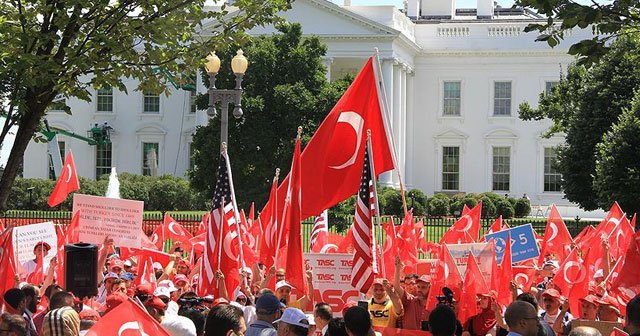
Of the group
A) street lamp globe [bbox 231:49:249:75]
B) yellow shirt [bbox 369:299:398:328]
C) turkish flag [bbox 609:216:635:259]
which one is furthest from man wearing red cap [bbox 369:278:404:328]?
street lamp globe [bbox 231:49:249:75]

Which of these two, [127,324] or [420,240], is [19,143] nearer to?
[127,324]

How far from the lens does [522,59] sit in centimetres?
6156

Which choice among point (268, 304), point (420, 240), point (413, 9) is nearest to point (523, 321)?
point (268, 304)

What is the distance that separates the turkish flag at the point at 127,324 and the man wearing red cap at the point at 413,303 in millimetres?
3415

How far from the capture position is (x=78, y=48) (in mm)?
10125

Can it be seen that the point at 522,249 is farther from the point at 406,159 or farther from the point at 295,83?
the point at 406,159

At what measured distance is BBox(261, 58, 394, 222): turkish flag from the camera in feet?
40.0

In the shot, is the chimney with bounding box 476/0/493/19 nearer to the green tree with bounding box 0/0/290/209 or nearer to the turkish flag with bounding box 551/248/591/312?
the turkish flag with bounding box 551/248/591/312

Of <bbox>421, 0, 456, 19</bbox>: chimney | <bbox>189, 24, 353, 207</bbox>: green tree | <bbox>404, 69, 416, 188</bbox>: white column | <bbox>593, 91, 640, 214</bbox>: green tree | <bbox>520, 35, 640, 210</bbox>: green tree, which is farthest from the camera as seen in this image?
<bbox>421, 0, 456, 19</bbox>: chimney

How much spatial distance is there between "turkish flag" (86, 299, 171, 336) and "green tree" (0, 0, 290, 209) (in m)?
3.68

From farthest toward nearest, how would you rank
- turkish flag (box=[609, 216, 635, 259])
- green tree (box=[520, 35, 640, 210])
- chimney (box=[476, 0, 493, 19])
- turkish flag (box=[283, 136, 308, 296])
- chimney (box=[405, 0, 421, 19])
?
chimney (box=[476, 0, 493, 19]) → chimney (box=[405, 0, 421, 19]) → green tree (box=[520, 35, 640, 210]) → turkish flag (box=[609, 216, 635, 259]) → turkish flag (box=[283, 136, 308, 296])

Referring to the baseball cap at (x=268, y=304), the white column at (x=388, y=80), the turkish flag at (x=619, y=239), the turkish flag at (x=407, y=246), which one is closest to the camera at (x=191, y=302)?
the baseball cap at (x=268, y=304)

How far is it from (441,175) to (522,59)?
7.51 metres

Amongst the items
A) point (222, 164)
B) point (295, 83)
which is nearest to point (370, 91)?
point (222, 164)
